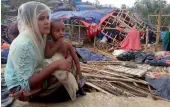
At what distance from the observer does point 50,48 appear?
3266 millimetres

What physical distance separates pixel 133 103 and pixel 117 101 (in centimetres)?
23

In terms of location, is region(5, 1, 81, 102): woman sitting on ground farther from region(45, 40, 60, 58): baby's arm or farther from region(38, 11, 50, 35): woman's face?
region(45, 40, 60, 58): baby's arm

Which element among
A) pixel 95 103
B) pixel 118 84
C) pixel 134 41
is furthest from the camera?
pixel 134 41

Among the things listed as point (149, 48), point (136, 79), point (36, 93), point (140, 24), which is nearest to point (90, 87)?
point (136, 79)

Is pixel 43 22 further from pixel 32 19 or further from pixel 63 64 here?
pixel 63 64

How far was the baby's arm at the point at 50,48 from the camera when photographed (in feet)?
10.6

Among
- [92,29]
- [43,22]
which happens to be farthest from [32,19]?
[92,29]

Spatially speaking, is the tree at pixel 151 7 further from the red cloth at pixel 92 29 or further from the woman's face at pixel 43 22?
the woman's face at pixel 43 22

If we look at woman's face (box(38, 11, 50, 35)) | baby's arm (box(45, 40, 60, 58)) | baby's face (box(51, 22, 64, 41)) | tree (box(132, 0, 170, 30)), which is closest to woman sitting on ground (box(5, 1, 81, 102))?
woman's face (box(38, 11, 50, 35))

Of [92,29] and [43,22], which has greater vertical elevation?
[43,22]

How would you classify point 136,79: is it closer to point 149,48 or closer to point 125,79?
point 125,79

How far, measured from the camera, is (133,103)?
151 inches

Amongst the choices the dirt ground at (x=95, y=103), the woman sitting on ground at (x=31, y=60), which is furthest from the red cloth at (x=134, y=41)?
the woman sitting on ground at (x=31, y=60)

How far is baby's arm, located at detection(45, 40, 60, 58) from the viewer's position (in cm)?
322
